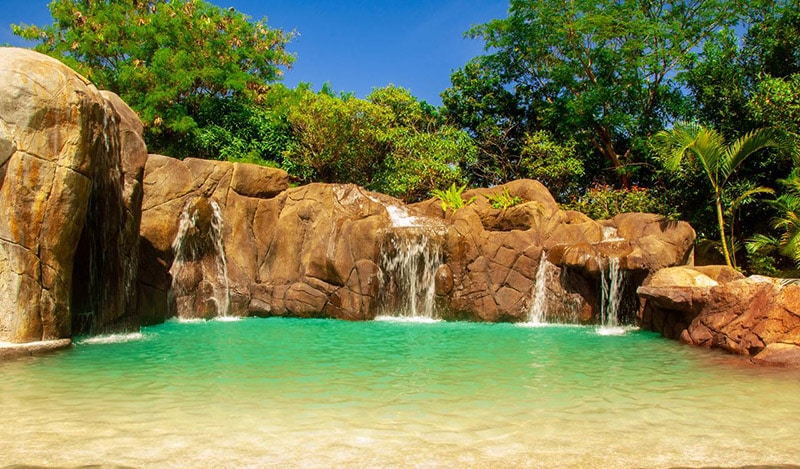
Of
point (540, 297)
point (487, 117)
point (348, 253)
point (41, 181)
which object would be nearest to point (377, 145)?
point (487, 117)

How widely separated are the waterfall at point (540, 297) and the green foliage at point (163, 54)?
1313 cm

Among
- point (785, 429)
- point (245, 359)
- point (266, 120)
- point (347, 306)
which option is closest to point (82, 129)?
point (245, 359)

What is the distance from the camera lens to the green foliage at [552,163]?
1897cm

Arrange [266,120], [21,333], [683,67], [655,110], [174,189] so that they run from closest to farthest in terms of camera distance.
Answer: [21,333], [174,189], [683,67], [655,110], [266,120]

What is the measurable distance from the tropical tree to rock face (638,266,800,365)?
31.6ft

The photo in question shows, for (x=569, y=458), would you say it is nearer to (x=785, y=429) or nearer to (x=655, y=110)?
(x=785, y=429)

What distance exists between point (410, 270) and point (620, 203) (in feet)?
23.9

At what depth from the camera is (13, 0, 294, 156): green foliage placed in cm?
2062

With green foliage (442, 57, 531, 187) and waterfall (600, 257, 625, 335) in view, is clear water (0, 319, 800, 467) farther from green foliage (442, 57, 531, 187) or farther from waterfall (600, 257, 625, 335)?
green foliage (442, 57, 531, 187)

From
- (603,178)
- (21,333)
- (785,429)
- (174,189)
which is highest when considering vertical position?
(603,178)

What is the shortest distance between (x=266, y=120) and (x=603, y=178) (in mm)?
12044

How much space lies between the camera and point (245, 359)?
759 cm

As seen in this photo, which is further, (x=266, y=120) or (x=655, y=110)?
(x=266, y=120)

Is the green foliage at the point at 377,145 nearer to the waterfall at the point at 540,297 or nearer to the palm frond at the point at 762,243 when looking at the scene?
the waterfall at the point at 540,297
